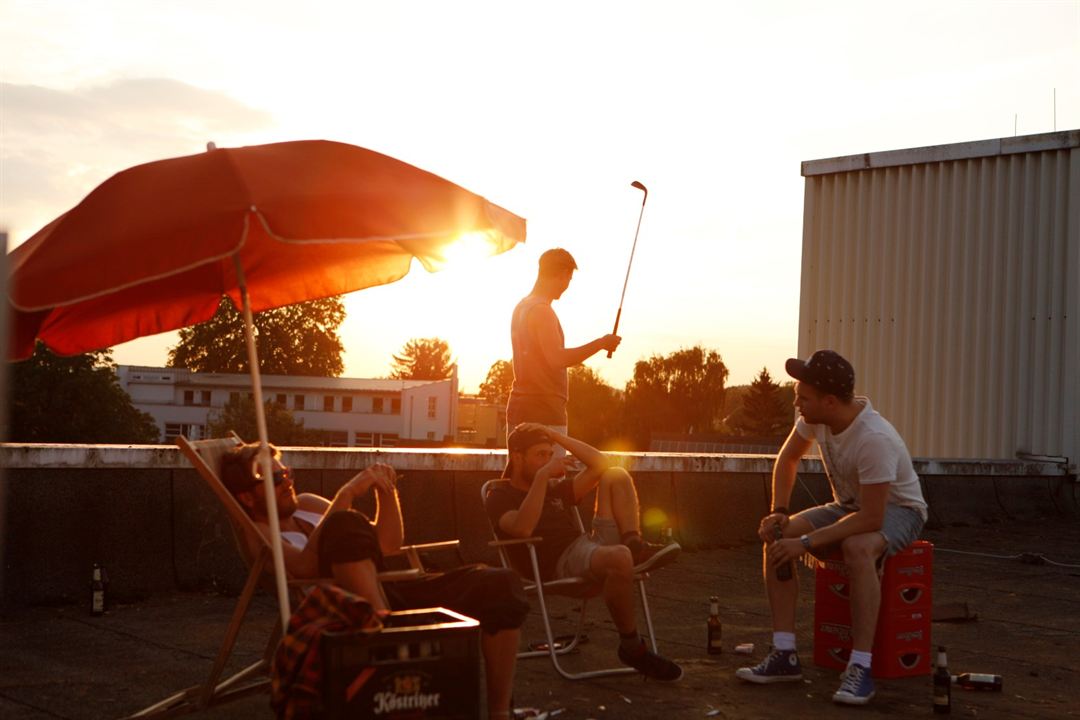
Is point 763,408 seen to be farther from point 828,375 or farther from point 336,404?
point 828,375

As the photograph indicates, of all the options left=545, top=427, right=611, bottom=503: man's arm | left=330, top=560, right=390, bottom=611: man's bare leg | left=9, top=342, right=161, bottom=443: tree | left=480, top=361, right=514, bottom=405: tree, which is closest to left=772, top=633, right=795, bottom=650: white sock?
left=545, top=427, right=611, bottom=503: man's arm

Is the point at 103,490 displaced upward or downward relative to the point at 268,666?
upward

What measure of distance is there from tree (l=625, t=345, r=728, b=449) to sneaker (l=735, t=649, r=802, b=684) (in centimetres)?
9994

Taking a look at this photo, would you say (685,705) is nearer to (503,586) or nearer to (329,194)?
(503,586)

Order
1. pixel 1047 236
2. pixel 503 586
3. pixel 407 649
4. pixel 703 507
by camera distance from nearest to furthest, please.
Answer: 1. pixel 407 649
2. pixel 503 586
3. pixel 703 507
4. pixel 1047 236

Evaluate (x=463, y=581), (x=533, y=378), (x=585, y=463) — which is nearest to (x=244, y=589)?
(x=463, y=581)

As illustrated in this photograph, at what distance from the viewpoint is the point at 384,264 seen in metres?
6.54

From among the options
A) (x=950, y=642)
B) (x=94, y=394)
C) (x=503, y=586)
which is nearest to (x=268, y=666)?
(x=503, y=586)

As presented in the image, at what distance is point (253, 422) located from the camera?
291ft

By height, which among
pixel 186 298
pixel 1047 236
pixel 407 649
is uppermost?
pixel 1047 236

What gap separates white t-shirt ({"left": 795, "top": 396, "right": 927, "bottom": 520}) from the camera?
6254 mm

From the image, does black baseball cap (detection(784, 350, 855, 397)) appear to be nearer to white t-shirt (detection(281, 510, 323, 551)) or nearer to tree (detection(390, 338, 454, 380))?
white t-shirt (detection(281, 510, 323, 551))

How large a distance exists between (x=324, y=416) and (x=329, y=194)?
4063 inches

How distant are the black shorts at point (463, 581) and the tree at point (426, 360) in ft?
502
